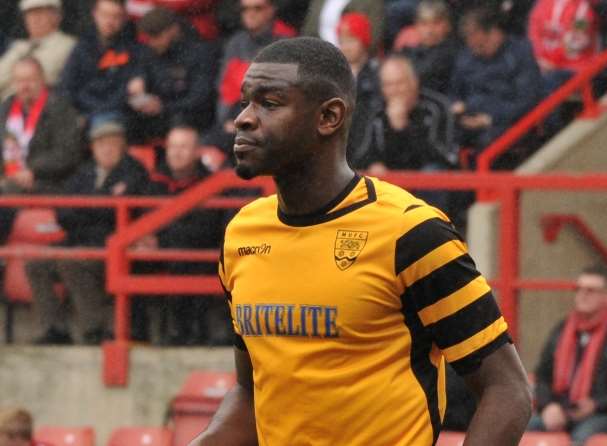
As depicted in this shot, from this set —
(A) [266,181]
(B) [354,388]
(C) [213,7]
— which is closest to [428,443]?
(B) [354,388]

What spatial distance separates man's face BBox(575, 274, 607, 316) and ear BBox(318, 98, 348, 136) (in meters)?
4.83

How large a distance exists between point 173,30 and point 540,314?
123 inches

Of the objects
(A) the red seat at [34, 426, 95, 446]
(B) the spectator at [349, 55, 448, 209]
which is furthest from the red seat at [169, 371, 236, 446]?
(B) the spectator at [349, 55, 448, 209]

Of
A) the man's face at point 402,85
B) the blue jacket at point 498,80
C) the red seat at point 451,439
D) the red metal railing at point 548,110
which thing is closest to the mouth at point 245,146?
the red seat at point 451,439

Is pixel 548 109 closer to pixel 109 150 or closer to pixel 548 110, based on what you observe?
pixel 548 110

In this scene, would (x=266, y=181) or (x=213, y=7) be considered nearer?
(x=266, y=181)

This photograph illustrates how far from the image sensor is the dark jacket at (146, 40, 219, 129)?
10.3 metres

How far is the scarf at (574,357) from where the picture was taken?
25.6 ft

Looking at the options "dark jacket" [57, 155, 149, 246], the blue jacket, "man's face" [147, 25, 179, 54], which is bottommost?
"dark jacket" [57, 155, 149, 246]

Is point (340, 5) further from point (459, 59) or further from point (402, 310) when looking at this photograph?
point (402, 310)

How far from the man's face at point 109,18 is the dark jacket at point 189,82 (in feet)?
2.08

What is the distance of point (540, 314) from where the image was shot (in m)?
9.05

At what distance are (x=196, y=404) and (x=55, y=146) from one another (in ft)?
7.81

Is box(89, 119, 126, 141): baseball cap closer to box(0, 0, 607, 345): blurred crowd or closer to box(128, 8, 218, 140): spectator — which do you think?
box(0, 0, 607, 345): blurred crowd
